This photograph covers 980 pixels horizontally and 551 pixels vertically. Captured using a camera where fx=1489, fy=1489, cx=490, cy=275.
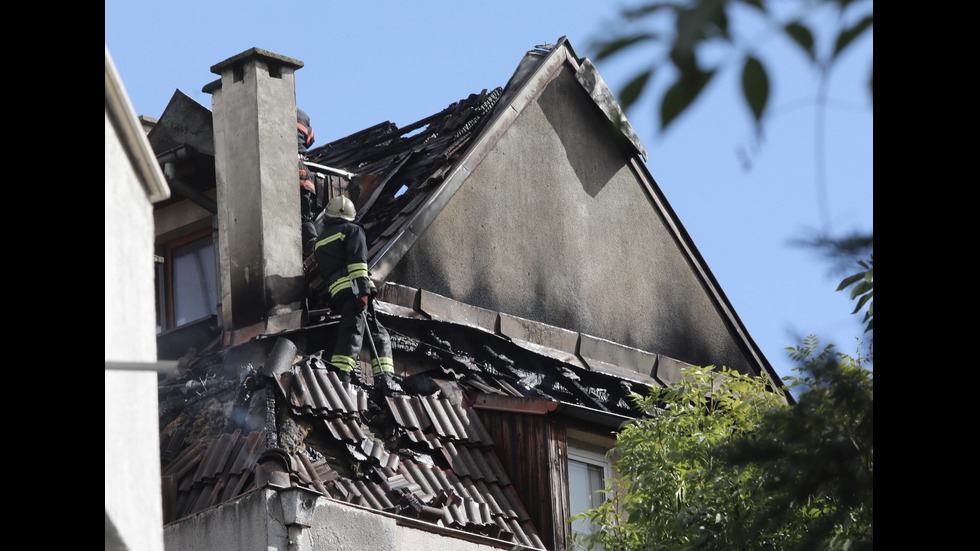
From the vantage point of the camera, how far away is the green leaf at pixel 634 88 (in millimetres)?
2795

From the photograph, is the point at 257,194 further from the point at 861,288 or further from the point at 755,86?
the point at 755,86

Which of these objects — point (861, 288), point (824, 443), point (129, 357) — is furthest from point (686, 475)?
point (861, 288)

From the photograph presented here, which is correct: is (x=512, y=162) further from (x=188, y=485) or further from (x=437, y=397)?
(x=188, y=485)

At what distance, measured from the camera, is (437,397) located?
43.4ft

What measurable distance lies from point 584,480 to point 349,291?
2.80 meters

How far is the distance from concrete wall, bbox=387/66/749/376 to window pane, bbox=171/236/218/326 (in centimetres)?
188

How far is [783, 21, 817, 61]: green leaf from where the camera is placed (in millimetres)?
2717

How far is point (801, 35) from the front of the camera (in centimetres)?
273

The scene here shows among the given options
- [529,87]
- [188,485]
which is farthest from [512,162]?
[188,485]

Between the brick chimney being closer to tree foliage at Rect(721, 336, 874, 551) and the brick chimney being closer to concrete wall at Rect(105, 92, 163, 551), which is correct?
concrete wall at Rect(105, 92, 163, 551)

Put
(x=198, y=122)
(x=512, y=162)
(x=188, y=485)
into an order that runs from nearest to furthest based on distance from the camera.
A: (x=188, y=485)
(x=198, y=122)
(x=512, y=162)

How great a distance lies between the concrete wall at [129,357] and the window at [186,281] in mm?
8835
